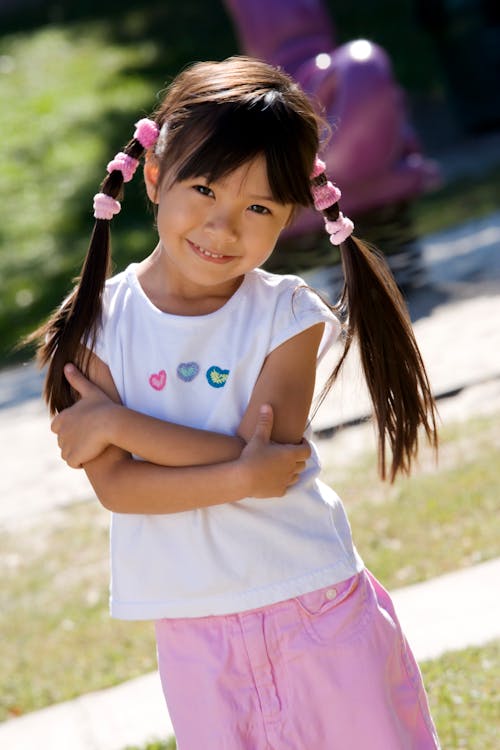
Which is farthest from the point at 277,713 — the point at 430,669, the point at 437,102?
the point at 437,102

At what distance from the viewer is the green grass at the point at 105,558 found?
3.84 metres

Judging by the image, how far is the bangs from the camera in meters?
2.02

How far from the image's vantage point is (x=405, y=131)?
28.2 ft

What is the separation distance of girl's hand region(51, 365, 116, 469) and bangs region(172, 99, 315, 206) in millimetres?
381

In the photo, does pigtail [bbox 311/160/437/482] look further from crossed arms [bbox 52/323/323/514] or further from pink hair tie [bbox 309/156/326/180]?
crossed arms [bbox 52/323/323/514]

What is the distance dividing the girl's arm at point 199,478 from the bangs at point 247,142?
38 centimetres

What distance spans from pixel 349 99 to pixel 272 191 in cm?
586

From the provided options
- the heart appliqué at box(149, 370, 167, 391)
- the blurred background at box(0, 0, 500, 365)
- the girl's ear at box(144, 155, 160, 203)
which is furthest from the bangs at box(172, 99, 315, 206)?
the blurred background at box(0, 0, 500, 365)

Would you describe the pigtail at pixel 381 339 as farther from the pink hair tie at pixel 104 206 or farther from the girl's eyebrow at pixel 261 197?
the pink hair tie at pixel 104 206

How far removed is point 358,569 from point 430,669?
1.26m

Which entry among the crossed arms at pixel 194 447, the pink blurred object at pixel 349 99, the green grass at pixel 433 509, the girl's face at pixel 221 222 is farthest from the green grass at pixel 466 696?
the pink blurred object at pixel 349 99

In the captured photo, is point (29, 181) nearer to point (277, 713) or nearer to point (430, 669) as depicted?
point (430, 669)

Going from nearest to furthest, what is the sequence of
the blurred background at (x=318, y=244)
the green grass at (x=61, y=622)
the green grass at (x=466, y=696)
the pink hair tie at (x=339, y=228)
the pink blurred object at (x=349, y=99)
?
the pink hair tie at (x=339, y=228) < the green grass at (x=466, y=696) < the green grass at (x=61, y=622) < the blurred background at (x=318, y=244) < the pink blurred object at (x=349, y=99)

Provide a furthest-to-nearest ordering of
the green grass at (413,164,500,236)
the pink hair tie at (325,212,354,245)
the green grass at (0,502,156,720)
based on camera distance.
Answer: the green grass at (413,164,500,236), the green grass at (0,502,156,720), the pink hair tie at (325,212,354,245)
